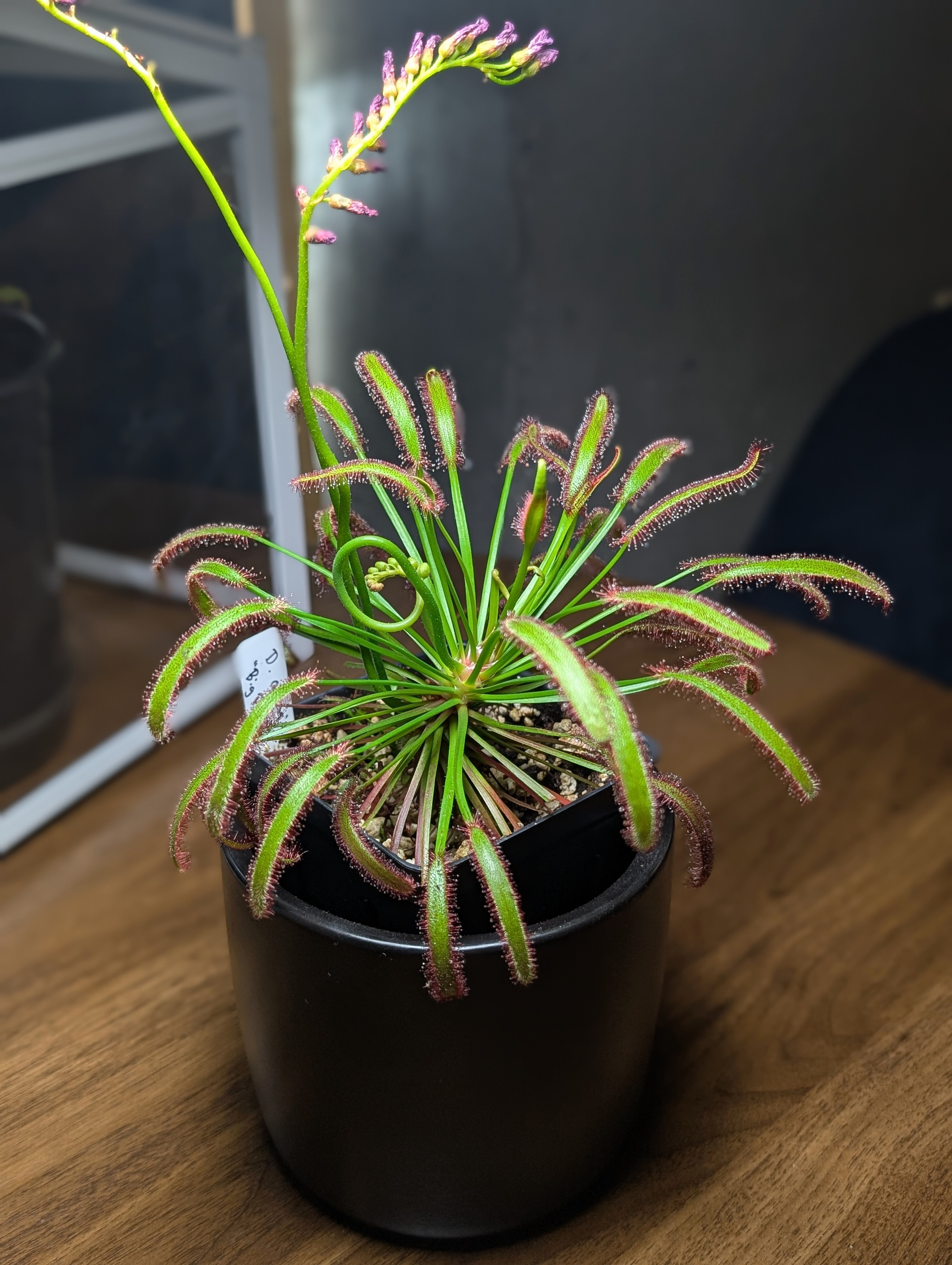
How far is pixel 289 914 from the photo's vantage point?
0.54 metres

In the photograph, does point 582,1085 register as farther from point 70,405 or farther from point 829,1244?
point 70,405

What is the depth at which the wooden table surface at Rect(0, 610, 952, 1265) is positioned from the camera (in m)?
0.61

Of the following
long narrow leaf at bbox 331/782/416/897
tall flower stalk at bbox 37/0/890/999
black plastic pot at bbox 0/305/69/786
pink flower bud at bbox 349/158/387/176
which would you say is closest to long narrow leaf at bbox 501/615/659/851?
tall flower stalk at bbox 37/0/890/999

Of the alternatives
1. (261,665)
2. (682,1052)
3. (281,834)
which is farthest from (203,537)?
(682,1052)

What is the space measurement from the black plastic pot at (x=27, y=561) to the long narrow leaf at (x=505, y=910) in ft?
2.11

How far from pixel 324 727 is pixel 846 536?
43.1 inches

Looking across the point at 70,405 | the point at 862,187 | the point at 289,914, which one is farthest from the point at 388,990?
the point at 862,187

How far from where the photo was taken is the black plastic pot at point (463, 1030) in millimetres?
532

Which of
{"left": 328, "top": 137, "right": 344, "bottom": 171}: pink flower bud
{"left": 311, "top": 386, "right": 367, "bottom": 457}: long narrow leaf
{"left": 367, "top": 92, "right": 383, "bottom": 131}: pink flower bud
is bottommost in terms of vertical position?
{"left": 311, "top": 386, "right": 367, "bottom": 457}: long narrow leaf

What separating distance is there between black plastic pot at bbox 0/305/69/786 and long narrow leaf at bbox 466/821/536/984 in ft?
2.11

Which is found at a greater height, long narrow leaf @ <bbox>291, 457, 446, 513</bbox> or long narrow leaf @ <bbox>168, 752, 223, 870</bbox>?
long narrow leaf @ <bbox>291, 457, 446, 513</bbox>

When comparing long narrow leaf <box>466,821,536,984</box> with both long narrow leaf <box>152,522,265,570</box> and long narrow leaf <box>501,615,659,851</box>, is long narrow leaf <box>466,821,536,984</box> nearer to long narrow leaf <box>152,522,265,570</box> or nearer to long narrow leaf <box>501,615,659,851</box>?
long narrow leaf <box>501,615,659,851</box>

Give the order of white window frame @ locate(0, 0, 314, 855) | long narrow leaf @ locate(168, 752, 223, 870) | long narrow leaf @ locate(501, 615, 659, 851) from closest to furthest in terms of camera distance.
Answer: long narrow leaf @ locate(501, 615, 659, 851) → long narrow leaf @ locate(168, 752, 223, 870) → white window frame @ locate(0, 0, 314, 855)

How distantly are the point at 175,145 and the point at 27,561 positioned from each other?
41 cm
